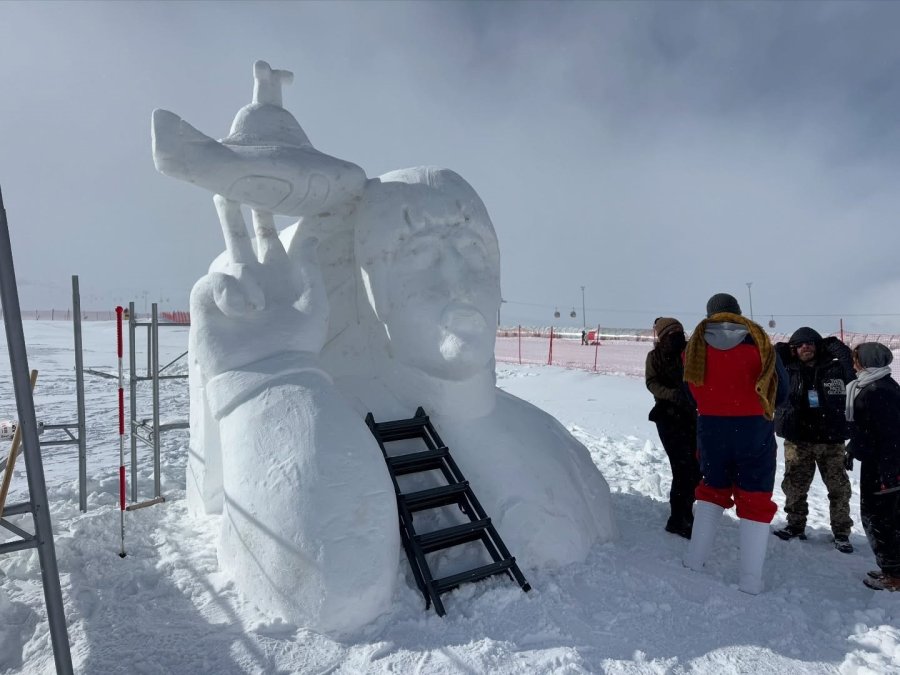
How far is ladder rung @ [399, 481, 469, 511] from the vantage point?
120 inches

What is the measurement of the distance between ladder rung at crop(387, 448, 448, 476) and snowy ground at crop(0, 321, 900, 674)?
1.90 ft

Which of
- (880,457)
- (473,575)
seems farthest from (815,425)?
(473,575)

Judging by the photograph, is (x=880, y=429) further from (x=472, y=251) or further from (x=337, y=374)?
(x=337, y=374)

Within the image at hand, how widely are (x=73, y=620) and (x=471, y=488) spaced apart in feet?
6.77

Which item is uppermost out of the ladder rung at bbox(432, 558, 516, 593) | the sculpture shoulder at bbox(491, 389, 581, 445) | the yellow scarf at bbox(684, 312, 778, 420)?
the yellow scarf at bbox(684, 312, 778, 420)

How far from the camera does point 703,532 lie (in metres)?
3.29

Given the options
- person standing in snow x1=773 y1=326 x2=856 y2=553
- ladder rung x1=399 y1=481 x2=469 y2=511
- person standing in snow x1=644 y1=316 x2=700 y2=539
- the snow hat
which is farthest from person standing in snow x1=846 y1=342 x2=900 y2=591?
ladder rung x1=399 y1=481 x2=469 y2=511

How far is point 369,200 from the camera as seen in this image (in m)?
3.64

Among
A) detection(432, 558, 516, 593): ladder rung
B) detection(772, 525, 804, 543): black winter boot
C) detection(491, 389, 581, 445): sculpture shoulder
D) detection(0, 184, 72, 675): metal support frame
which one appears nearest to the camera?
detection(0, 184, 72, 675): metal support frame

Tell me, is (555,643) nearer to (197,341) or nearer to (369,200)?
(197,341)

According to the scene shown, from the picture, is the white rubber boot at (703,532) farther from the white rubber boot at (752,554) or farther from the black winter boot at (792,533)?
the black winter boot at (792,533)

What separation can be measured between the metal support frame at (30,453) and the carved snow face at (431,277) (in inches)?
77.7

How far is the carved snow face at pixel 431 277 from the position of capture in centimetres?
344

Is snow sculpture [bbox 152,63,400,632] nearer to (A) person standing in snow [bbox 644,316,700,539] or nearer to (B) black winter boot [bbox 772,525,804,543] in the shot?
(A) person standing in snow [bbox 644,316,700,539]
